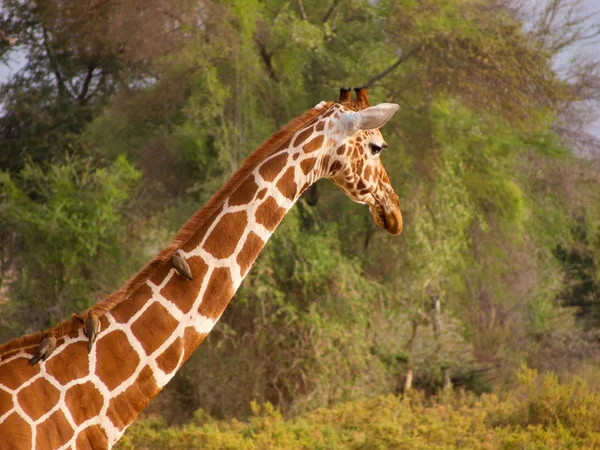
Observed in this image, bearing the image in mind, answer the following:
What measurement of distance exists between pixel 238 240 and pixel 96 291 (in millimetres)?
8387

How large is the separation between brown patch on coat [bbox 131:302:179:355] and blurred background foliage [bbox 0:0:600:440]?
7.28 metres

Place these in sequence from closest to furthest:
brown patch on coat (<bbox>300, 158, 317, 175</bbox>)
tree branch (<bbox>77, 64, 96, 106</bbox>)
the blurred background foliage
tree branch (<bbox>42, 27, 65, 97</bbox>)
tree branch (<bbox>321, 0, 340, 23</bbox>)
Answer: brown patch on coat (<bbox>300, 158, 317, 175</bbox>) → the blurred background foliage → tree branch (<bbox>321, 0, 340, 23</bbox>) → tree branch (<bbox>42, 27, 65, 97</bbox>) → tree branch (<bbox>77, 64, 96, 106</bbox>)

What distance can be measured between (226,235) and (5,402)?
900 mm

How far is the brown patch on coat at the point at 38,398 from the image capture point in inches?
113

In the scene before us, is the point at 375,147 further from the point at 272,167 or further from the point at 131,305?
the point at 131,305

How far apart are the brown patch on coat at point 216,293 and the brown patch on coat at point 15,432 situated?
672mm

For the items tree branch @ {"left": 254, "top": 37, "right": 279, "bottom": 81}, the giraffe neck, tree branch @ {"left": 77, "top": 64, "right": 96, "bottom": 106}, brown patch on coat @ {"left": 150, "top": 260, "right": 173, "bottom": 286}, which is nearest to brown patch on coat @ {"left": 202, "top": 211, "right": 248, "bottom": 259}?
the giraffe neck

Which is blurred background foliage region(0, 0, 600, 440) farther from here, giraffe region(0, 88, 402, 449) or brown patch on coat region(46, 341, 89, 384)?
brown patch on coat region(46, 341, 89, 384)

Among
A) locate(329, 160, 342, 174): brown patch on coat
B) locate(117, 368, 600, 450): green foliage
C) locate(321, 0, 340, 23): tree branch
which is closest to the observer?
locate(329, 160, 342, 174): brown patch on coat

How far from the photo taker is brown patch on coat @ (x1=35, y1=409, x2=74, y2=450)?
9.30 ft

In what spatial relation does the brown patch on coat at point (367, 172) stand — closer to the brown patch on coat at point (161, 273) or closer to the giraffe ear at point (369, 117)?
the giraffe ear at point (369, 117)

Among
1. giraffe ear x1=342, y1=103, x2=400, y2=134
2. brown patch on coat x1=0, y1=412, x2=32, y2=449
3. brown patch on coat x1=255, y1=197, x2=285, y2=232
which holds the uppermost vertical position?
giraffe ear x1=342, y1=103, x2=400, y2=134

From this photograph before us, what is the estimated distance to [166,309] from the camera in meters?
3.06

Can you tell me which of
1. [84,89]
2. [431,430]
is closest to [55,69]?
[84,89]
